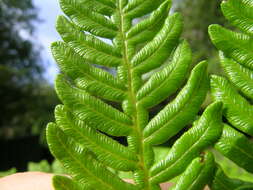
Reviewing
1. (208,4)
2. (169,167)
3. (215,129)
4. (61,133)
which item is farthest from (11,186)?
(208,4)

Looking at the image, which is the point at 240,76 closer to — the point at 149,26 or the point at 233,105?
the point at 233,105

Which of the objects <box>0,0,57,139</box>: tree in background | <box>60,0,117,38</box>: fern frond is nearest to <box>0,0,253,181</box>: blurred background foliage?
<box>0,0,57,139</box>: tree in background

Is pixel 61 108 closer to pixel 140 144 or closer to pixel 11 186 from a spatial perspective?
pixel 140 144

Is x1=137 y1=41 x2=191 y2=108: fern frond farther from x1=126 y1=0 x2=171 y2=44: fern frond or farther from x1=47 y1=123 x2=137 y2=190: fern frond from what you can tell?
x1=47 y1=123 x2=137 y2=190: fern frond

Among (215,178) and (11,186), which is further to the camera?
(11,186)

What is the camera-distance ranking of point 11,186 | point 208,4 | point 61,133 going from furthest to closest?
point 208,4 < point 11,186 < point 61,133

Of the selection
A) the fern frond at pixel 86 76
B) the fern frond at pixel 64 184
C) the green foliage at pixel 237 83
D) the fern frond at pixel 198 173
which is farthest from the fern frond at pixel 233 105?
the fern frond at pixel 64 184

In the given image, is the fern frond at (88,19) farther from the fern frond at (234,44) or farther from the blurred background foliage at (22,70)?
the blurred background foliage at (22,70)
